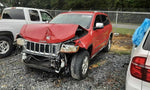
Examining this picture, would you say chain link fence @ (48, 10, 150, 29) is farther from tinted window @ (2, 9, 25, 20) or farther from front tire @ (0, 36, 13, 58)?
front tire @ (0, 36, 13, 58)

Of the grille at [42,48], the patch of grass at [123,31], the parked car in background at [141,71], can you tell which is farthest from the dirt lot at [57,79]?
the patch of grass at [123,31]

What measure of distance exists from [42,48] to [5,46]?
8.56ft

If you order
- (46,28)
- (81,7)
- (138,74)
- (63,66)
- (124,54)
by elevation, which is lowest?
(124,54)

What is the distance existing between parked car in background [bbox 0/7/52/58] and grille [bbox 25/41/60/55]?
200cm

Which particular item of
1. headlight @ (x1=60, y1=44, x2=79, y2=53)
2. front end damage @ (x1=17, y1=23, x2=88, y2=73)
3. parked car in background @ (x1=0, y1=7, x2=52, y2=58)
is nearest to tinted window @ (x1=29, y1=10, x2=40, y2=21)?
parked car in background @ (x1=0, y1=7, x2=52, y2=58)

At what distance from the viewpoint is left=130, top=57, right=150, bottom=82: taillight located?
1541 millimetres

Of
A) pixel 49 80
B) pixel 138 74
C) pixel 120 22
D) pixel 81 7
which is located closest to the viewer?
pixel 138 74

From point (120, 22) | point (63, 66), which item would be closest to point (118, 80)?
point (63, 66)

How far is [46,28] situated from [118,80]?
2.34 m

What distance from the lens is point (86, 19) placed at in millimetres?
3906

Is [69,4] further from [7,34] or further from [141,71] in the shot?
[141,71]

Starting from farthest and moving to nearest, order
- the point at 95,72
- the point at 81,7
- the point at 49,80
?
1. the point at 81,7
2. the point at 95,72
3. the point at 49,80

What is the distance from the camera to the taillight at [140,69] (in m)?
1.54

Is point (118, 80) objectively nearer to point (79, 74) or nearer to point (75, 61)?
point (79, 74)
